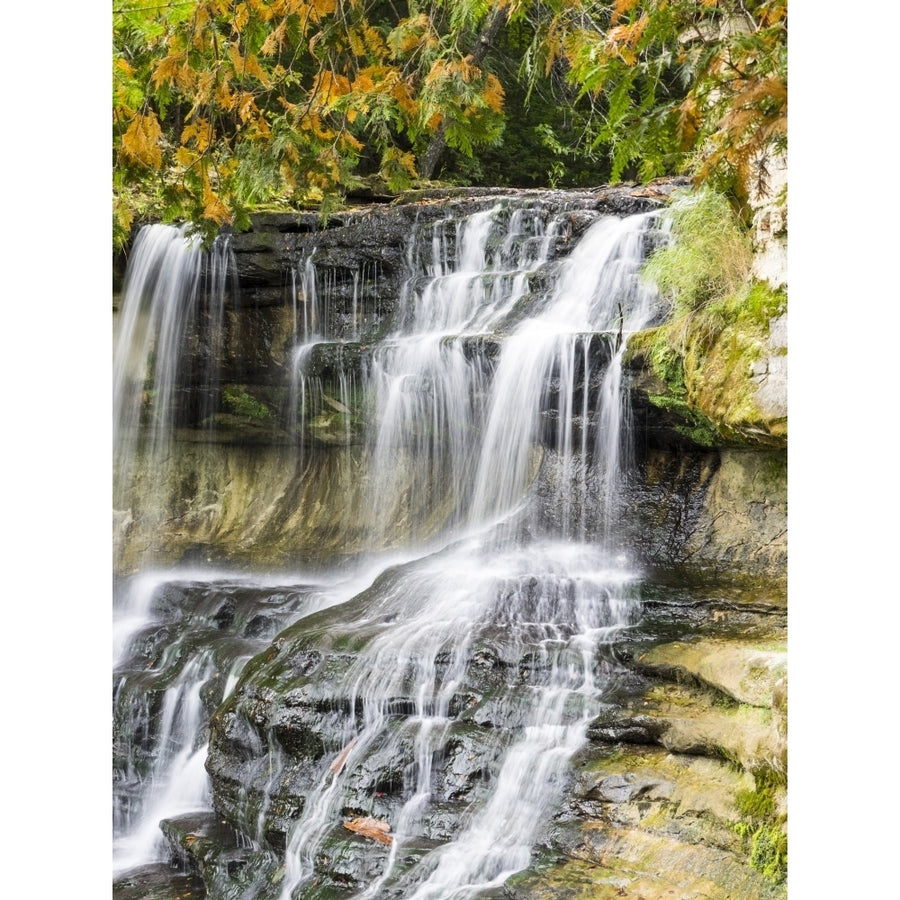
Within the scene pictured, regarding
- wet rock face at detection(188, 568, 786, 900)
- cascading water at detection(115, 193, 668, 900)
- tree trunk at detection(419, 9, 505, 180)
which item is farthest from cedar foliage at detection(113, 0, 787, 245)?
tree trunk at detection(419, 9, 505, 180)

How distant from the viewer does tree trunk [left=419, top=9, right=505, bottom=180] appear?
851 centimetres

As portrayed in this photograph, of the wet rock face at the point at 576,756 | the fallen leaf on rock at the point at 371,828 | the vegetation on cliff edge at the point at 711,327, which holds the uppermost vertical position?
the vegetation on cliff edge at the point at 711,327

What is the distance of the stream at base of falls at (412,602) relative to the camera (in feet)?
14.3

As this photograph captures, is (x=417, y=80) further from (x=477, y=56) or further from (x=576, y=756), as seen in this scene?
(x=477, y=56)

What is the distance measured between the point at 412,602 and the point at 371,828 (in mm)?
1517

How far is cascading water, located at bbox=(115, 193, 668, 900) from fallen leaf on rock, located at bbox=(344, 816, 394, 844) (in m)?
0.04

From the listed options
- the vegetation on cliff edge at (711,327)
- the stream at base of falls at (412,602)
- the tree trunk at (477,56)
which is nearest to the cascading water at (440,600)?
the stream at base of falls at (412,602)

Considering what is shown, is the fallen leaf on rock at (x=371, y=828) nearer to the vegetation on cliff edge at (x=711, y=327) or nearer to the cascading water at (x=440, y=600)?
the cascading water at (x=440, y=600)

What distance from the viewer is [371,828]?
4273mm

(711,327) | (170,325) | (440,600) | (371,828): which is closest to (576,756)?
(371,828)

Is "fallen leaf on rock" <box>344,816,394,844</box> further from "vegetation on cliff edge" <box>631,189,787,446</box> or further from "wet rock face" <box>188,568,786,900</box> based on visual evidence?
"vegetation on cliff edge" <box>631,189,787,446</box>

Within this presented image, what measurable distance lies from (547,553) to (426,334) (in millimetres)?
2166

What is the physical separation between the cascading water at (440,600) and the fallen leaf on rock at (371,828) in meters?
0.04
